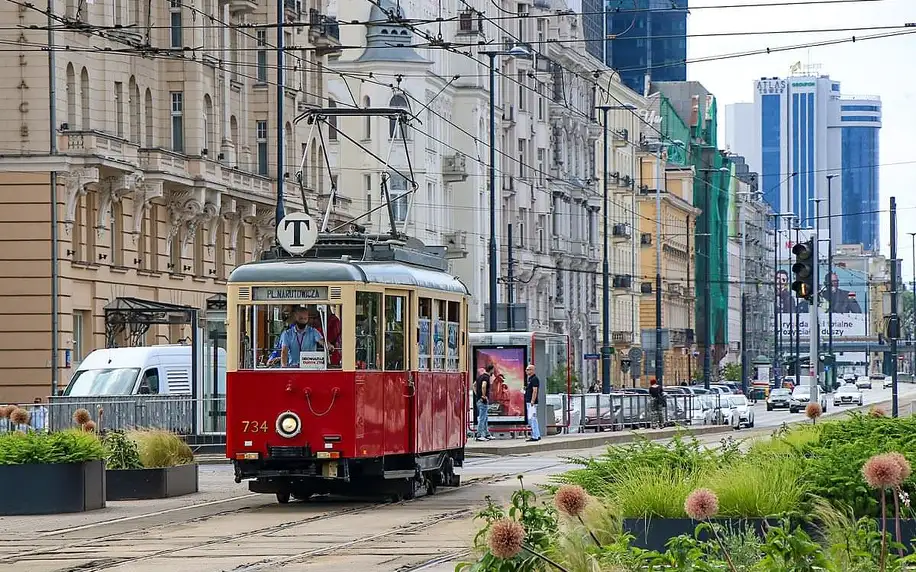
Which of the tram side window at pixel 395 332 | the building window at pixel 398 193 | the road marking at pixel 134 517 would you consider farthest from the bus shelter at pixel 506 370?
the building window at pixel 398 193

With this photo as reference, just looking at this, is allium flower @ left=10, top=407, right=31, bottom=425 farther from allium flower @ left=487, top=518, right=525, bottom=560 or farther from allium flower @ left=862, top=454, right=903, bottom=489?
allium flower @ left=862, top=454, right=903, bottom=489

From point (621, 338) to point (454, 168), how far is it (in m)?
31.5

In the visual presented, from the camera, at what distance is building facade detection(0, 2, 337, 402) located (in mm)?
45656

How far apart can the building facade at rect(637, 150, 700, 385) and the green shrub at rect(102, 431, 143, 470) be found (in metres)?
83.2

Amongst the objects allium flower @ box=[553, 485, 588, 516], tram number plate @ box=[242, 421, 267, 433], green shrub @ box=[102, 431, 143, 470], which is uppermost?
allium flower @ box=[553, 485, 588, 516]

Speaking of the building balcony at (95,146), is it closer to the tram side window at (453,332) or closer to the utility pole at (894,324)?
the utility pole at (894,324)

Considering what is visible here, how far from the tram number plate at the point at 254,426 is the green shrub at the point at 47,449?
1732 mm

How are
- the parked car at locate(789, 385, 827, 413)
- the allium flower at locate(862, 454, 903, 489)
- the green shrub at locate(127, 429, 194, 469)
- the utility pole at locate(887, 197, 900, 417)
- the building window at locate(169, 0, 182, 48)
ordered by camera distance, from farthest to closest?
the parked car at locate(789, 385, 827, 413) < the building window at locate(169, 0, 182, 48) < the utility pole at locate(887, 197, 900, 417) < the green shrub at locate(127, 429, 194, 469) < the allium flower at locate(862, 454, 903, 489)

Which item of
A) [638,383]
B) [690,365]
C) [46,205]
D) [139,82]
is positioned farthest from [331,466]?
[690,365]

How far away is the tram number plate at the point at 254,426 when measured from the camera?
2175 centimetres

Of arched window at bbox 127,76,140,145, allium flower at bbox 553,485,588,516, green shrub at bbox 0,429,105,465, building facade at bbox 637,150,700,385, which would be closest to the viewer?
allium flower at bbox 553,485,588,516

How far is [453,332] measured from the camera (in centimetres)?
2498

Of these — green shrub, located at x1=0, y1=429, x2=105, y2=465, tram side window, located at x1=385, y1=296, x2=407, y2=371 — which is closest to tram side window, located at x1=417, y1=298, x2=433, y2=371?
tram side window, located at x1=385, y1=296, x2=407, y2=371

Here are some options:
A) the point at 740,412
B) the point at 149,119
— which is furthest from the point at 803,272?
the point at 740,412
